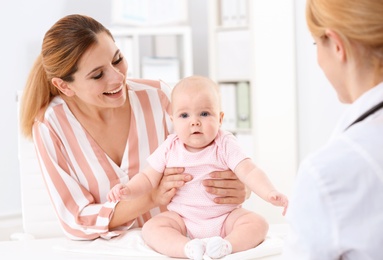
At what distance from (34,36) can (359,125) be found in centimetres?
404

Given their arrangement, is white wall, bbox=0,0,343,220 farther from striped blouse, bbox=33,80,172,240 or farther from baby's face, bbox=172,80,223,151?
baby's face, bbox=172,80,223,151

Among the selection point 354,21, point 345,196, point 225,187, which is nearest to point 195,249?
point 225,187

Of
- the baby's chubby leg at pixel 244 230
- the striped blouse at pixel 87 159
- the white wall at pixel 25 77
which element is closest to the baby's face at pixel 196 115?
the baby's chubby leg at pixel 244 230

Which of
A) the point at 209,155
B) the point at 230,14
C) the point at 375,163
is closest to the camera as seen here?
the point at 375,163

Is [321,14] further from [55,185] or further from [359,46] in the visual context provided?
[55,185]

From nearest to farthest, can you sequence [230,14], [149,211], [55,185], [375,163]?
[375,163]
[55,185]
[149,211]
[230,14]

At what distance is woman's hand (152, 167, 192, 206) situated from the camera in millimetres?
1829

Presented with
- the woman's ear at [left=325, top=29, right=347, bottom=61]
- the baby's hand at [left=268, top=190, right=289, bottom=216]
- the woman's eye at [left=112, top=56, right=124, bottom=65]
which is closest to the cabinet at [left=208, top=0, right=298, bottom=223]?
the woman's eye at [left=112, top=56, right=124, bottom=65]

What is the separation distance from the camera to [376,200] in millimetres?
1005

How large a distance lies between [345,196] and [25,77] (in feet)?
13.3

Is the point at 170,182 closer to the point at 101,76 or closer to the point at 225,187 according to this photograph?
the point at 225,187

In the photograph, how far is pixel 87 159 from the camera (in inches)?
85.1

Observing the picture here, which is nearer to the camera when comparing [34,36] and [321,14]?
[321,14]

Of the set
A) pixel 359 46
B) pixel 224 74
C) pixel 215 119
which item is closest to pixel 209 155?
pixel 215 119
